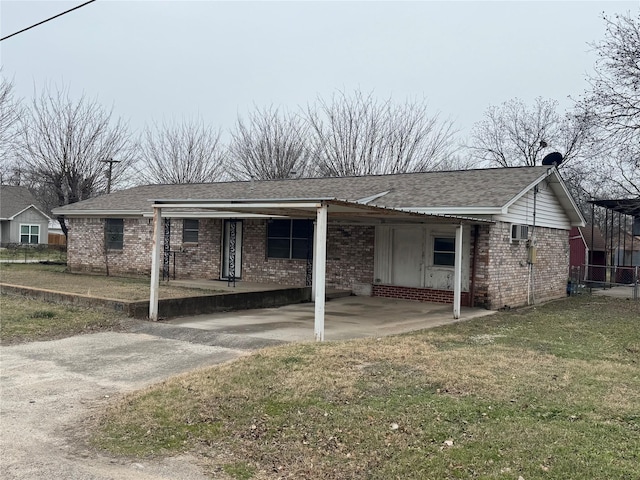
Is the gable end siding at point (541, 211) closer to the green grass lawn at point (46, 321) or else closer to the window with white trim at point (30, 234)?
the green grass lawn at point (46, 321)

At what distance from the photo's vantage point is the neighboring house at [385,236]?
13.7 meters

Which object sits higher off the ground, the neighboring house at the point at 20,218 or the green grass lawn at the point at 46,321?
the neighboring house at the point at 20,218

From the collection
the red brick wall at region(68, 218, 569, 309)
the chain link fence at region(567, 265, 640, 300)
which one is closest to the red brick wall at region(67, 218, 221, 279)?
the red brick wall at region(68, 218, 569, 309)

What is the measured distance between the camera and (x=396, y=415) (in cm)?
504

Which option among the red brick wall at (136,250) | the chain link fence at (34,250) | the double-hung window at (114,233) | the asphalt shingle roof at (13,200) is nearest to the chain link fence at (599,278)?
the red brick wall at (136,250)

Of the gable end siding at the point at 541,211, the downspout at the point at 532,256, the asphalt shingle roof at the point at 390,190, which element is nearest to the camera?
the asphalt shingle roof at the point at 390,190

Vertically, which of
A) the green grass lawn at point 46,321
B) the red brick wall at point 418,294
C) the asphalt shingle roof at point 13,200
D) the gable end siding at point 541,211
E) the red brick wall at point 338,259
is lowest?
the green grass lawn at point 46,321

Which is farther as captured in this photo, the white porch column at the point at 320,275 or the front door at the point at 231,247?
the front door at the point at 231,247

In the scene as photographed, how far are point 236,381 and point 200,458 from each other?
1.78m

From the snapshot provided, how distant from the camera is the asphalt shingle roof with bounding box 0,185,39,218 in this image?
1677 inches

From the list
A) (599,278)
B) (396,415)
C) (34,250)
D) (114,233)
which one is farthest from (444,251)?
(34,250)

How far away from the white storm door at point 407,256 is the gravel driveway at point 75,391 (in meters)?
7.45

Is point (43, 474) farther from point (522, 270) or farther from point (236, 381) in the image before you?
point (522, 270)

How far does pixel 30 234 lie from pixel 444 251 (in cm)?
3940
